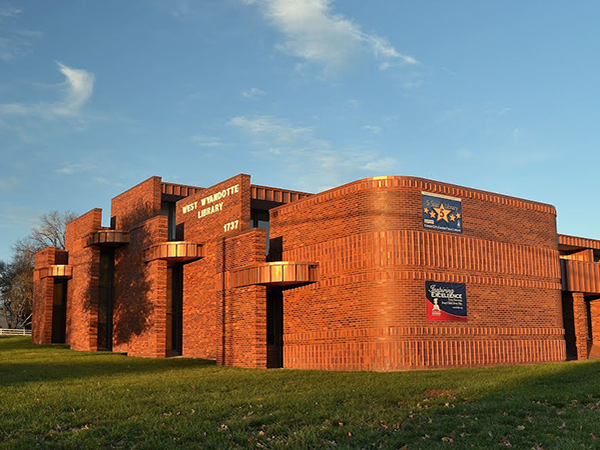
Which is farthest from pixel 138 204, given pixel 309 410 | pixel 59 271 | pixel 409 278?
pixel 309 410

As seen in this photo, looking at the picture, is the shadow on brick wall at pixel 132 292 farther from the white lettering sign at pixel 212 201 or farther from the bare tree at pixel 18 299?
the bare tree at pixel 18 299

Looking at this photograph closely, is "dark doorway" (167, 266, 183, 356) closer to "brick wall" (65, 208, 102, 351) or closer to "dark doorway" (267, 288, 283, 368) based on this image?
"brick wall" (65, 208, 102, 351)

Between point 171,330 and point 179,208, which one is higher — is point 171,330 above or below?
below

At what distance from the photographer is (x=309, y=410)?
1341 centimetres

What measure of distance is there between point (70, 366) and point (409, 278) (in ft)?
43.0

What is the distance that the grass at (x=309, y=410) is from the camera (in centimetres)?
1092

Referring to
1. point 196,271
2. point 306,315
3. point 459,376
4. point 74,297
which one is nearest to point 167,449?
point 459,376

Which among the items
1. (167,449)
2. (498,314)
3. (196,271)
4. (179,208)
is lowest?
(167,449)

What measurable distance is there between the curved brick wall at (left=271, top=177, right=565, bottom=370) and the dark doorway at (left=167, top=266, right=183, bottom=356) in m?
8.58

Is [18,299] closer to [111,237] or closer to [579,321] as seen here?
[111,237]

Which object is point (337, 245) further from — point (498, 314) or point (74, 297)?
point (74, 297)

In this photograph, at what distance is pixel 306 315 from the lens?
86.9 ft

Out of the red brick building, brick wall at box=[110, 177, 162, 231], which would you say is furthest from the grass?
brick wall at box=[110, 177, 162, 231]

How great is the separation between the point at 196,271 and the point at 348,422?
2134 centimetres
